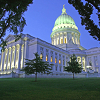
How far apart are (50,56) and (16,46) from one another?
1766 cm

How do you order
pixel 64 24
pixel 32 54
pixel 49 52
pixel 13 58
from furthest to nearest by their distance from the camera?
pixel 64 24, pixel 13 58, pixel 49 52, pixel 32 54

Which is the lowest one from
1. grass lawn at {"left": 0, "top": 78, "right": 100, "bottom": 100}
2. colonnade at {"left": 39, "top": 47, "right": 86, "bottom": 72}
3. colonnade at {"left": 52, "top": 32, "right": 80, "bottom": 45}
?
grass lawn at {"left": 0, "top": 78, "right": 100, "bottom": 100}

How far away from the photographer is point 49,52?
56438 millimetres

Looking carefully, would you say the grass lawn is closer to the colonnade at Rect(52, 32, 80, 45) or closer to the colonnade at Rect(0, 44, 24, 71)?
the colonnade at Rect(0, 44, 24, 71)

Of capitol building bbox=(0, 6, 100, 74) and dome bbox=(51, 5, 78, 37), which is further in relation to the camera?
dome bbox=(51, 5, 78, 37)

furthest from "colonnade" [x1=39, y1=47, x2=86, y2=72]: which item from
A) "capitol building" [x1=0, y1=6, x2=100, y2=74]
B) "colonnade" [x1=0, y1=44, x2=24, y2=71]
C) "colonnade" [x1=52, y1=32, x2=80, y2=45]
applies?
"colonnade" [x1=52, y1=32, x2=80, y2=45]

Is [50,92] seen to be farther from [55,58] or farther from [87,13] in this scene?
[55,58]

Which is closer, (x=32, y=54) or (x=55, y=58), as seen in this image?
(x=32, y=54)

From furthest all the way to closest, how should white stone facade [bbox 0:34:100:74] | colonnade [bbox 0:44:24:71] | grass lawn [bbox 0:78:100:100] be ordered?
1. colonnade [bbox 0:44:24:71]
2. white stone facade [bbox 0:34:100:74]
3. grass lawn [bbox 0:78:100:100]

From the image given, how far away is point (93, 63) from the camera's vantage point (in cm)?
6706

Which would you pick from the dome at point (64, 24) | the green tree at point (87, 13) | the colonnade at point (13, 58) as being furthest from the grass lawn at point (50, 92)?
the dome at point (64, 24)

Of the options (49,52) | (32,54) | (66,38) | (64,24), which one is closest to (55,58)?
(49,52)

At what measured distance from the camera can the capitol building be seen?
173ft

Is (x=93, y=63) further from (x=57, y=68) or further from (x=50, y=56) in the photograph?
(x=50, y=56)
